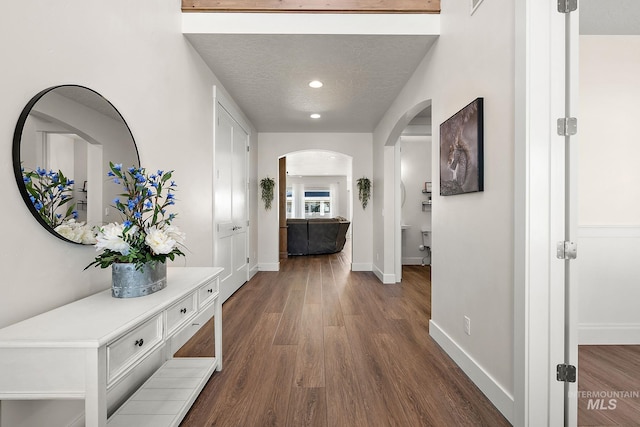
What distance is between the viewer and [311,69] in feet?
10.4

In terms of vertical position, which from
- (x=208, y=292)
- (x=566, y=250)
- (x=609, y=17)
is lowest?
(x=208, y=292)

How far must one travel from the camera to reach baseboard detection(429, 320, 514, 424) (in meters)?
1.61

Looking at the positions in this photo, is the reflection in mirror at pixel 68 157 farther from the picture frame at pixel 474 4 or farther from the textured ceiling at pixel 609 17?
the textured ceiling at pixel 609 17

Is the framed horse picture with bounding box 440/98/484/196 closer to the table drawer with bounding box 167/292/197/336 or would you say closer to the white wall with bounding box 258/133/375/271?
the table drawer with bounding box 167/292/197/336

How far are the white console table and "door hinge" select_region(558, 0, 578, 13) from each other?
228cm

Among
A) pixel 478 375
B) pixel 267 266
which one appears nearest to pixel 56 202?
pixel 478 375

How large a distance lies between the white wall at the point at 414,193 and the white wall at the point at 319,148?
32.8 inches

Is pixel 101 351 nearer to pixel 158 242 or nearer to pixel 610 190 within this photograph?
pixel 158 242

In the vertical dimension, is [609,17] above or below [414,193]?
above

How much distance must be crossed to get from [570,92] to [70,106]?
2307mm

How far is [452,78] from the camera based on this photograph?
227cm

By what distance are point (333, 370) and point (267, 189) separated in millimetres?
3934

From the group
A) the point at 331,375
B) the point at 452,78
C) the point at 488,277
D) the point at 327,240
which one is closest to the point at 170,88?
the point at 452,78

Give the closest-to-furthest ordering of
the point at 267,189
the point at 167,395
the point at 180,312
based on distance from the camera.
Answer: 1. the point at 180,312
2. the point at 167,395
3. the point at 267,189
